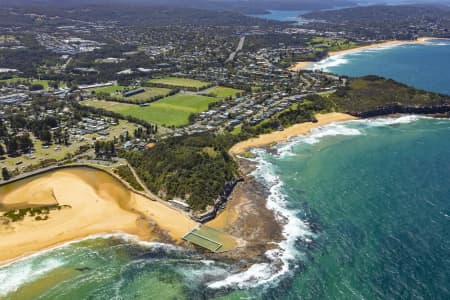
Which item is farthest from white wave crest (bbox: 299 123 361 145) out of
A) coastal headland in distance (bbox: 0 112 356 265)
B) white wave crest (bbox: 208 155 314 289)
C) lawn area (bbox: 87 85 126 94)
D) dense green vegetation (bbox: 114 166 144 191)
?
lawn area (bbox: 87 85 126 94)

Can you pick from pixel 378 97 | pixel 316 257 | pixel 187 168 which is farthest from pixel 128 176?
pixel 378 97

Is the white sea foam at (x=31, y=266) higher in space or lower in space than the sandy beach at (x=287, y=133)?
lower

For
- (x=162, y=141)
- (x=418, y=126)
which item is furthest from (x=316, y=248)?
(x=418, y=126)

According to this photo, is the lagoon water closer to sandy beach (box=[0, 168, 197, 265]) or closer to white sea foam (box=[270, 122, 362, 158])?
sandy beach (box=[0, 168, 197, 265])

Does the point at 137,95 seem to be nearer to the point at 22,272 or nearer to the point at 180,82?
the point at 180,82

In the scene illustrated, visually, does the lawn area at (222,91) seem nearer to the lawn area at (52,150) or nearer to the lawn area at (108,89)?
the lawn area at (108,89)

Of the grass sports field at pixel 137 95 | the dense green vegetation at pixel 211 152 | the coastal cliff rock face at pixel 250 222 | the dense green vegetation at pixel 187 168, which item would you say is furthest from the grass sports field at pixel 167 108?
the coastal cliff rock face at pixel 250 222
